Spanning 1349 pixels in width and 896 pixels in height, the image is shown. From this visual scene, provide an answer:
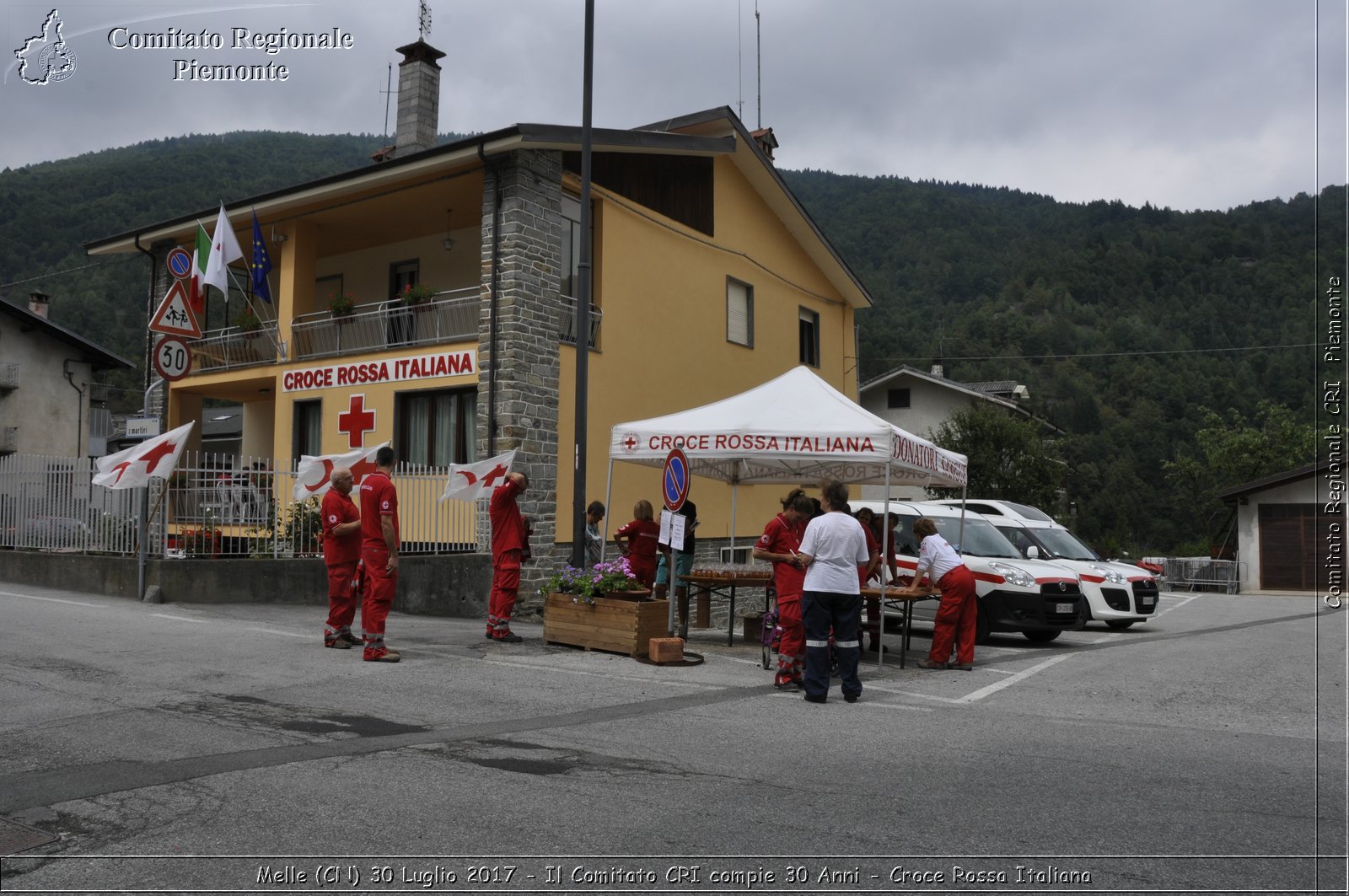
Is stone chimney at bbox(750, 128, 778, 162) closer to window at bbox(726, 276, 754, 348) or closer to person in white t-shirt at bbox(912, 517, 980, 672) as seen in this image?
window at bbox(726, 276, 754, 348)

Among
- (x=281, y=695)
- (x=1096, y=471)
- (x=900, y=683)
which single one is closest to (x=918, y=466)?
(x=900, y=683)

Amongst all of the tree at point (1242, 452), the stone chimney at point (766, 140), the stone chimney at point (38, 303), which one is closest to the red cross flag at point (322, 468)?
the stone chimney at point (766, 140)

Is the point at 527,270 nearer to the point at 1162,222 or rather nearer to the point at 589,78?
the point at 589,78

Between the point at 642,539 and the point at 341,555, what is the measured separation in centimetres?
374

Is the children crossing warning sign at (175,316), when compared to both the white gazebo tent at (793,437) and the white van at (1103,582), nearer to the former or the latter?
the white gazebo tent at (793,437)

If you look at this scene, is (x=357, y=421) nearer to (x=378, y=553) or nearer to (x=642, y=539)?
(x=642, y=539)

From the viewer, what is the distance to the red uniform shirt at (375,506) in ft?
31.9

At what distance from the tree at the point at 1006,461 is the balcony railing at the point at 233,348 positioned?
25071mm

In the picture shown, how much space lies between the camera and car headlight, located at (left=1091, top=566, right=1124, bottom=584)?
1683 cm

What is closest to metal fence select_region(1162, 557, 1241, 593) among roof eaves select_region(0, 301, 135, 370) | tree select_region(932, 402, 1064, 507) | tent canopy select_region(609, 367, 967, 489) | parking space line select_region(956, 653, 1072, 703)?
tree select_region(932, 402, 1064, 507)

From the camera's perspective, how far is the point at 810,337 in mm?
26328

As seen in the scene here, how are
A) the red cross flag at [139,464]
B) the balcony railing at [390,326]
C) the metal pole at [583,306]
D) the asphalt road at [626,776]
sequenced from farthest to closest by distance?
the balcony railing at [390,326] → the red cross flag at [139,464] → the metal pole at [583,306] → the asphalt road at [626,776]

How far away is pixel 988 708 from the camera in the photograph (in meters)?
8.71

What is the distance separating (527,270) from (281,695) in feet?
31.7
